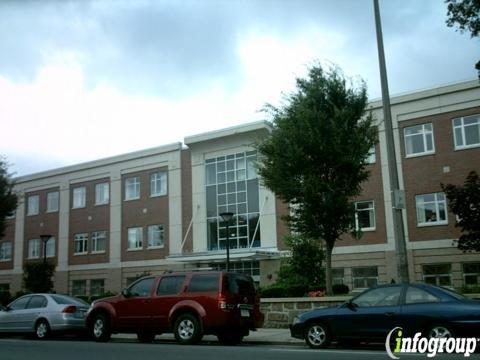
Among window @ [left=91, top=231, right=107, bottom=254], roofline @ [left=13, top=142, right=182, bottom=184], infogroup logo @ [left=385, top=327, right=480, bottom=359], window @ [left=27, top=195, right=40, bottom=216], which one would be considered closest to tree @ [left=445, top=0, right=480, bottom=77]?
infogroup logo @ [left=385, top=327, right=480, bottom=359]

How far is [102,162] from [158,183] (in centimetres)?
581

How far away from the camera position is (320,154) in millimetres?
19047

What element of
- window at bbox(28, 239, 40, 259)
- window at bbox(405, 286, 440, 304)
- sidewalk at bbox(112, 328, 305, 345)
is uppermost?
window at bbox(28, 239, 40, 259)

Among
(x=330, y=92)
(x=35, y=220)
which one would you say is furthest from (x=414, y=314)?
(x=35, y=220)

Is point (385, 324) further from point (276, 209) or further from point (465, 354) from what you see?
point (276, 209)

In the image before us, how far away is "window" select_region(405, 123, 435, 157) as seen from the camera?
29875mm

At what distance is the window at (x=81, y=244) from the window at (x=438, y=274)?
25063 millimetres

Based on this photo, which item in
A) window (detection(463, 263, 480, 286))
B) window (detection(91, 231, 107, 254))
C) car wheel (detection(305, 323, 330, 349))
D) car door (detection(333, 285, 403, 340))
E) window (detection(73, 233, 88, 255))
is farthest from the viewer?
window (detection(73, 233, 88, 255))

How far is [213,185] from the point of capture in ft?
123

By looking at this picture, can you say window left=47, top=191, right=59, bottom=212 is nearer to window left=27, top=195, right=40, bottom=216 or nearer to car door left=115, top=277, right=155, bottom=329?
window left=27, top=195, right=40, bottom=216

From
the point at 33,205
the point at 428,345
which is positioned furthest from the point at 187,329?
the point at 33,205

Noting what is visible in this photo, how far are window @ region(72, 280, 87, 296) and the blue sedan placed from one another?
32.4 meters

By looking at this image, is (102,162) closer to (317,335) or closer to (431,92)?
(431,92)

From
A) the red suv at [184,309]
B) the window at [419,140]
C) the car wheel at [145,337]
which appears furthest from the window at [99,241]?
the car wheel at [145,337]
